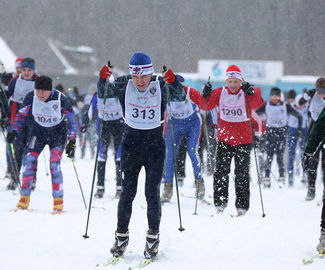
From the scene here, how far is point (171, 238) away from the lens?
16.9 ft

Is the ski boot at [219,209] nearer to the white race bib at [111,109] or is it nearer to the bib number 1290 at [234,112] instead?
the bib number 1290 at [234,112]

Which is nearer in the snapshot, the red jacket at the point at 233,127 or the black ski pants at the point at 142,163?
the black ski pants at the point at 142,163

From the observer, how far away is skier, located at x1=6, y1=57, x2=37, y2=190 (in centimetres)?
811

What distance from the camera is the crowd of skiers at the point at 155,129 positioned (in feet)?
14.7

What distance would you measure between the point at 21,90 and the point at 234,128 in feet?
12.8

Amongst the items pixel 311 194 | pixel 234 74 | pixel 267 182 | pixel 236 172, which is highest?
pixel 234 74

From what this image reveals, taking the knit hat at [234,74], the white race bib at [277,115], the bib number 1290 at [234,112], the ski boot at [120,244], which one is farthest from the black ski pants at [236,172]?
the white race bib at [277,115]

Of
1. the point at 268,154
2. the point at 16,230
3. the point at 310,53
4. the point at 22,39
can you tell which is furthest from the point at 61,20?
the point at 16,230

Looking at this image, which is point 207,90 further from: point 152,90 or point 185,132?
point 152,90

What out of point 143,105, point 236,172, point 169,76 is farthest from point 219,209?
point 169,76

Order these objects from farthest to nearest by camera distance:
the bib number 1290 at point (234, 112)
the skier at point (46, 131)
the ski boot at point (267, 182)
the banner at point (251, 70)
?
1. the banner at point (251, 70)
2. the ski boot at point (267, 182)
3. the skier at point (46, 131)
4. the bib number 1290 at point (234, 112)

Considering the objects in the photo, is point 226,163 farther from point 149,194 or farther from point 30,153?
point 30,153

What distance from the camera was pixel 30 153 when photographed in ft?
21.8

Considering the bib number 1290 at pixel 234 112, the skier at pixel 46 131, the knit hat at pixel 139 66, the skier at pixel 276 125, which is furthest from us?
the skier at pixel 276 125
